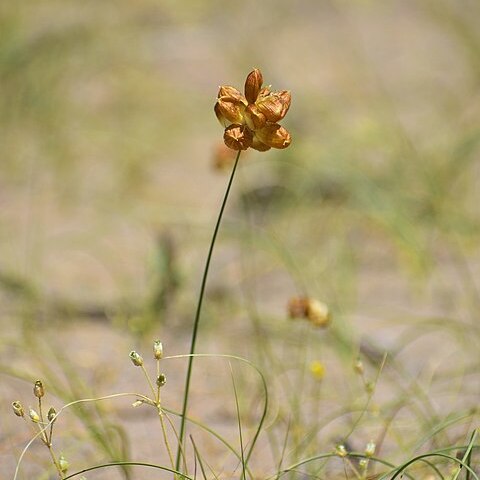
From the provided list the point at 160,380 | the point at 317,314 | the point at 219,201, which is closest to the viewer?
the point at 160,380

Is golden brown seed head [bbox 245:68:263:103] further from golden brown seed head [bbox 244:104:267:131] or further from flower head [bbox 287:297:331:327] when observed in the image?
flower head [bbox 287:297:331:327]

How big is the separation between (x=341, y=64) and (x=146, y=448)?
2.38 m

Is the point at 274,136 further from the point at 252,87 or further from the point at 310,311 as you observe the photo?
the point at 310,311

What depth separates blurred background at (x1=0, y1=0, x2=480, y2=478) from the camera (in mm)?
1551

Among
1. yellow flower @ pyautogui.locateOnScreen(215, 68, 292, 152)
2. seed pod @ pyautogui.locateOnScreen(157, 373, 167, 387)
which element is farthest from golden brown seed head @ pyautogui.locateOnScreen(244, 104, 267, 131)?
seed pod @ pyautogui.locateOnScreen(157, 373, 167, 387)

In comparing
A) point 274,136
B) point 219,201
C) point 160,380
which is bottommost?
point 160,380

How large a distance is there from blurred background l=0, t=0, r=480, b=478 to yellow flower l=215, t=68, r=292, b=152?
0.39 meters

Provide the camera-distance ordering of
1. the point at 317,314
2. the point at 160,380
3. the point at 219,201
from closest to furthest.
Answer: the point at 160,380 < the point at 317,314 < the point at 219,201

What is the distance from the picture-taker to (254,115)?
949 millimetres

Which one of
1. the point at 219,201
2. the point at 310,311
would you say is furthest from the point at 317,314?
the point at 219,201

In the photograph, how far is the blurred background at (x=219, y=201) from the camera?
A: 1551mm

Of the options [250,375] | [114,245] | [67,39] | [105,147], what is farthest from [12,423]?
[67,39]

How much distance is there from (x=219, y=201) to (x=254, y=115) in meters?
1.45

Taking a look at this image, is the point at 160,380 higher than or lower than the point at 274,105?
lower
